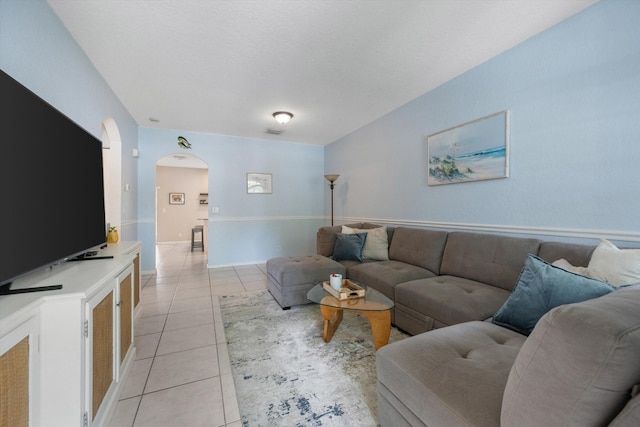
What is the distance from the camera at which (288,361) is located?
191 cm

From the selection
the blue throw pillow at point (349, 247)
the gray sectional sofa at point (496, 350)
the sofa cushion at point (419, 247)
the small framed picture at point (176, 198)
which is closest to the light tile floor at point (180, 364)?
the gray sectional sofa at point (496, 350)

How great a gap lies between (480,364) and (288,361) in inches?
51.5

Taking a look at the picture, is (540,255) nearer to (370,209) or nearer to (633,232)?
(633,232)

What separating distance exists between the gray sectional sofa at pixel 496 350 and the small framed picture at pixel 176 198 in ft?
25.3

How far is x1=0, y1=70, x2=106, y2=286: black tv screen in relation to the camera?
3.16 ft

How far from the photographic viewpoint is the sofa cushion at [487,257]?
2.05 meters

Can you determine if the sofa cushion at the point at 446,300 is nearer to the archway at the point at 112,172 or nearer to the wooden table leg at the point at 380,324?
the wooden table leg at the point at 380,324

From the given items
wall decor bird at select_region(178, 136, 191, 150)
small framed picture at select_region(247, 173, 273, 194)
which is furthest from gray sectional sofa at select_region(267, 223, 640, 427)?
wall decor bird at select_region(178, 136, 191, 150)

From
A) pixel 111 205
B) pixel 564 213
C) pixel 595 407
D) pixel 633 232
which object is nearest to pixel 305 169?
pixel 111 205

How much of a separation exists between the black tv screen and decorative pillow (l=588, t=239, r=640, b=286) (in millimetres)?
2758

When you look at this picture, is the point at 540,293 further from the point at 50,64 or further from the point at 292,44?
the point at 50,64

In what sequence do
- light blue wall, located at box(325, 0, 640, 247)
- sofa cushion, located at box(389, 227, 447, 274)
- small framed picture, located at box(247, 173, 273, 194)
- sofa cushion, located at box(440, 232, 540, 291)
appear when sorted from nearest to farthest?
1. light blue wall, located at box(325, 0, 640, 247)
2. sofa cushion, located at box(440, 232, 540, 291)
3. sofa cushion, located at box(389, 227, 447, 274)
4. small framed picture, located at box(247, 173, 273, 194)

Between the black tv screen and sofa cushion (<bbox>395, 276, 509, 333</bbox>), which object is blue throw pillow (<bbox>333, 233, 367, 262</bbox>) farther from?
the black tv screen

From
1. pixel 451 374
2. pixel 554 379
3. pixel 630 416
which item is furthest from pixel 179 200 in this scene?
pixel 630 416
